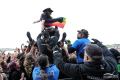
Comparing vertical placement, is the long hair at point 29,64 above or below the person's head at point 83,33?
below

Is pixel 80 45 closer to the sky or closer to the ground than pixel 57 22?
closer to the ground

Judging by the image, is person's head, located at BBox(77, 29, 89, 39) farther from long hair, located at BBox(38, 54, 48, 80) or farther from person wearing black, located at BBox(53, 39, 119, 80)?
person wearing black, located at BBox(53, 39, 119, 80)

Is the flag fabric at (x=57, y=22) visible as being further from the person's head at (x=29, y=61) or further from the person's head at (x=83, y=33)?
the person's head at (x=29, y=61)

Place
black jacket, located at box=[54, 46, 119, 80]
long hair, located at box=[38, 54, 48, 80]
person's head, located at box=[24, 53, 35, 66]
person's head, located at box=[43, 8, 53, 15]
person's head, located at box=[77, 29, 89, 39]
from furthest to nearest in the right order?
person's head, located at box=[43, 8, 53, 15] < person's head, located at box=[77, 29, 89, 39] < person's head, located at box=[24, 53, 35, 66] < long hair, located at box=[38, 54, 48, 80] < black jacket, located at box=[54, 46, 119, 80]

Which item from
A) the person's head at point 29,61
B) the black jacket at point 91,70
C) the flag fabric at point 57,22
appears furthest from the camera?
the flag fabric at point 57,22

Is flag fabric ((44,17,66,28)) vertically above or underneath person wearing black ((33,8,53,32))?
underneath

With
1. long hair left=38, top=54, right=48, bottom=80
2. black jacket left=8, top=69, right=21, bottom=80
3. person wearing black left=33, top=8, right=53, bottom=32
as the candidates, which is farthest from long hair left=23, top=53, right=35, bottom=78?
person wearing black left=33, top=8, right=53, bottom=32

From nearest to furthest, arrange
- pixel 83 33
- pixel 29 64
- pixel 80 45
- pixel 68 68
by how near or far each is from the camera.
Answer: pixel 68 68
pixel 29 64
pixel 80 45
pixel 83 33

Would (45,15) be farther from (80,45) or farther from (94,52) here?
(94,52)

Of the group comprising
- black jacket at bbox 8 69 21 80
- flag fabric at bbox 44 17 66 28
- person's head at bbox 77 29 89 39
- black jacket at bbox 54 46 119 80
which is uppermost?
flag fabric at bbox 44 17 66 28

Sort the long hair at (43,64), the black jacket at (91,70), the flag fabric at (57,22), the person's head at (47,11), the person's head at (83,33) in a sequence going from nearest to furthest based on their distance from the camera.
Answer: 1. the black jacket at (91,70)
2. the long hair at (43,64)
3. the person's head at (83,33)
4. the person's head at (47,11)
5. the flag fabric at (57,22)

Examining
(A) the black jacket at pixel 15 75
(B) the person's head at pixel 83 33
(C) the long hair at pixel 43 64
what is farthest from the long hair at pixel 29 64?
(B) the person's head at pixel 83 33

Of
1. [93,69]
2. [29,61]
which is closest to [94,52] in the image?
[93,69]

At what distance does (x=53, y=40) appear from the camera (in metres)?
3.44
